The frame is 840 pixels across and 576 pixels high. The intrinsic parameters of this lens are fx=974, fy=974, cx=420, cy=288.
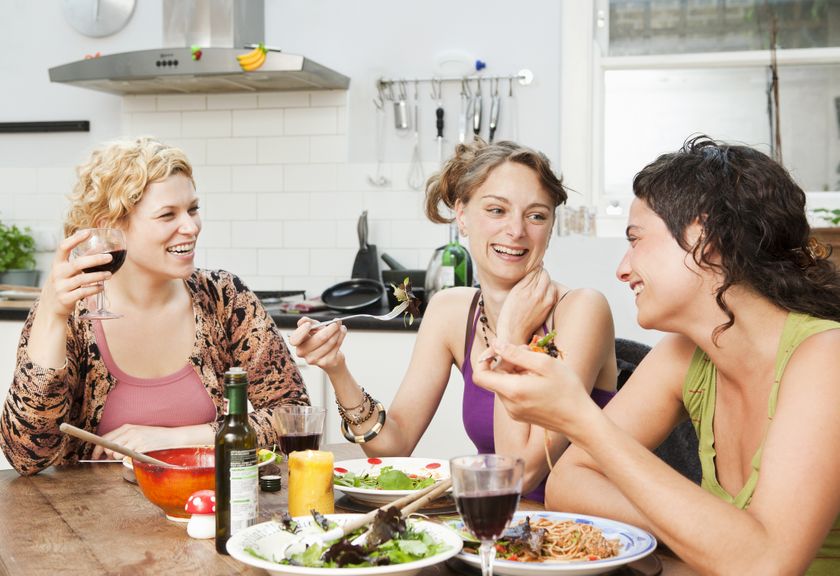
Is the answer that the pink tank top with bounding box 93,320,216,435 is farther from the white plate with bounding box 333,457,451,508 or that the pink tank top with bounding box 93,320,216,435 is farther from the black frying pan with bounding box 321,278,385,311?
the black frying pan with bounding box 321,278,385,311

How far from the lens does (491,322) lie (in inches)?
92.0

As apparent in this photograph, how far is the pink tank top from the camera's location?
2.24m

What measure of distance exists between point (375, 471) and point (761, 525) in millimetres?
749

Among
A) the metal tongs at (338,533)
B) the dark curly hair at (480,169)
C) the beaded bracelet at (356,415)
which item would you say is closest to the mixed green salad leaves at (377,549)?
the metal tongs at (338,533)

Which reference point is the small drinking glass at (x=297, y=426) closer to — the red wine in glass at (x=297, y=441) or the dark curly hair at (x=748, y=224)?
the red wine in glass at (x=297, y=441)

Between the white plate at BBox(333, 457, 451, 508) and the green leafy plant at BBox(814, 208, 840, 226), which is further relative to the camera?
the green leafy plant at BBox(814, 208, 840, 226)

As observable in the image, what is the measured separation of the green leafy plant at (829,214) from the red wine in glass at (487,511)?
3092 millimetres

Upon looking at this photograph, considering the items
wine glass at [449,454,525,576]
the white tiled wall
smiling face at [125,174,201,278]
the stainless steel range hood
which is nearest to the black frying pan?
the white tiled wall

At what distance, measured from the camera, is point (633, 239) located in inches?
61.9

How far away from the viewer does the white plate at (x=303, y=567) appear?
1219 millimetres

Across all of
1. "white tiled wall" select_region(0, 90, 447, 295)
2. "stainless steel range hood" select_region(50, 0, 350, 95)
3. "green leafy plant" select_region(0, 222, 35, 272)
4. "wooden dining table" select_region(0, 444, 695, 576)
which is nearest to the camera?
"wooden dining table" select_region(0, 444, 695, 576)

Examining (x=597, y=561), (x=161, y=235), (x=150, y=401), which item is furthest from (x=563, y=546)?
(x=161, y=235)

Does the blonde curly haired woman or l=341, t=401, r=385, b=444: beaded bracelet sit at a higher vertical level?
the blonde curly haired woman

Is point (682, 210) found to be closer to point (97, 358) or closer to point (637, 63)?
point (97, 358)
